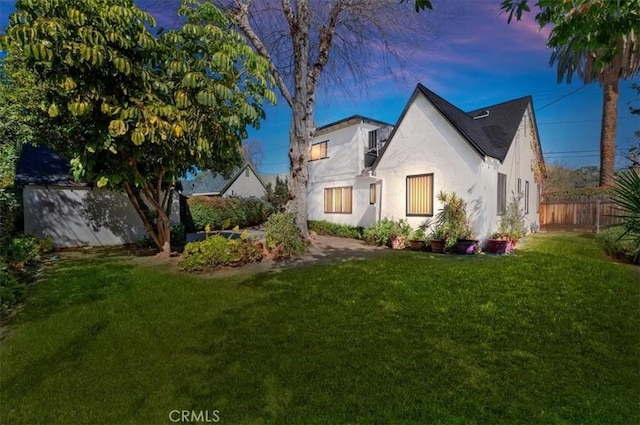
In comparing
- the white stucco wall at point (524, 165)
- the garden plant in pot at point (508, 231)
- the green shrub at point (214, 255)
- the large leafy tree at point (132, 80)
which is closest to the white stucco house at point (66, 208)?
the large leafy tree at point (132, 80)

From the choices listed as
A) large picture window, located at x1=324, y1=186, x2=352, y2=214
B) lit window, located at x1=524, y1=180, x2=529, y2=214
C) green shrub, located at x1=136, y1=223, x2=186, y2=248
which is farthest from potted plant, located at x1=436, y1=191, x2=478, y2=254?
green shrub, located at x1=136, y1=223, x2=186, y2=248

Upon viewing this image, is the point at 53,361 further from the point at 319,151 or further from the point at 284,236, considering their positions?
the point at 319,151

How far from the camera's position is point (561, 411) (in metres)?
2.63

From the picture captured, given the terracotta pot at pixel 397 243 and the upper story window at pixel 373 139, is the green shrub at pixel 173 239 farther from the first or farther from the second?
the upper story window at pixel 373 139

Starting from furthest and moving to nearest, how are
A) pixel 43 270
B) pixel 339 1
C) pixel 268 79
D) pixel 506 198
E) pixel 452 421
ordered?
1. pixel 506 198
2. pixel 339 1
3. pixel 43 270
4. pixel 268 79
5. pixel 452 421

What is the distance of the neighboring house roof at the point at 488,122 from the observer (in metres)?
10.8

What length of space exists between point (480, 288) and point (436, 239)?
4.85 m

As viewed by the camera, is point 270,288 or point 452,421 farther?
point 270,288

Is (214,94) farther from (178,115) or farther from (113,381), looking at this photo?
(113,381)

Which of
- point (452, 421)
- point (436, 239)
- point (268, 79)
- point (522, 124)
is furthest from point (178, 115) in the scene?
point (522, 124)

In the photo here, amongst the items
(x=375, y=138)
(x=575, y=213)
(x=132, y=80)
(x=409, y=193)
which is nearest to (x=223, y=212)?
(x=375, y=138)

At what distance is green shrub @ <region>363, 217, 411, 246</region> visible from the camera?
11727 mm

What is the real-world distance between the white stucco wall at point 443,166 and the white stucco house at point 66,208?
1197cm

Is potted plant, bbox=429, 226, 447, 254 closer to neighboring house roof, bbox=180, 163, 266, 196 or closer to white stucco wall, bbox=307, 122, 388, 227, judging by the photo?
white stucco wall, bbox=307, 122, 388, 227
